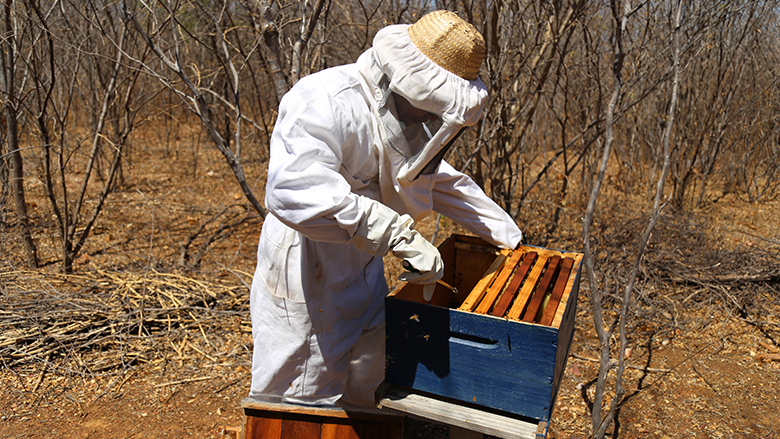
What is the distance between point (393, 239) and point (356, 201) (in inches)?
5.6

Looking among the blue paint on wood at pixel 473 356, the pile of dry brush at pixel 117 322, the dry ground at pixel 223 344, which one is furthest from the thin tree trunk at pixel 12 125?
the blue paint on wood at pixel 473 356

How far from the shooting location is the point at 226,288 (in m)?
3.63

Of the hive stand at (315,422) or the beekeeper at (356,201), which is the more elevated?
the beekeeper at (356,201)

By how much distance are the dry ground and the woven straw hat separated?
1.87 metres

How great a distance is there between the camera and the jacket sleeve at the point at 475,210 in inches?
77.4

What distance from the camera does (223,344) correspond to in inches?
127

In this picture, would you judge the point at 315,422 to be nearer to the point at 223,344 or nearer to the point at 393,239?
the point at 393,239

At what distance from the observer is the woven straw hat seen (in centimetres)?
140

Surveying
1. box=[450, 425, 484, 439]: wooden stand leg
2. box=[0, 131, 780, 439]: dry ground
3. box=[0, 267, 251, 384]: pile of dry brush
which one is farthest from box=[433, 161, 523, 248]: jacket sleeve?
box=[0, 267, 251, 384]: pile of dry brush

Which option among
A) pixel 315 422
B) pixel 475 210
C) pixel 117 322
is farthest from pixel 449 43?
pixel 117 322

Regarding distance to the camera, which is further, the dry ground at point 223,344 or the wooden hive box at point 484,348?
the dry ground at point 223,344

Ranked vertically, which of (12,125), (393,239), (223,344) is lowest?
(223,344)

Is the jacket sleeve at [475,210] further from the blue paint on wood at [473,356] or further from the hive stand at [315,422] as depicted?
the hive stand at [315,422]

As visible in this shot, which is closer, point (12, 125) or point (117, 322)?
point (117, 322)
